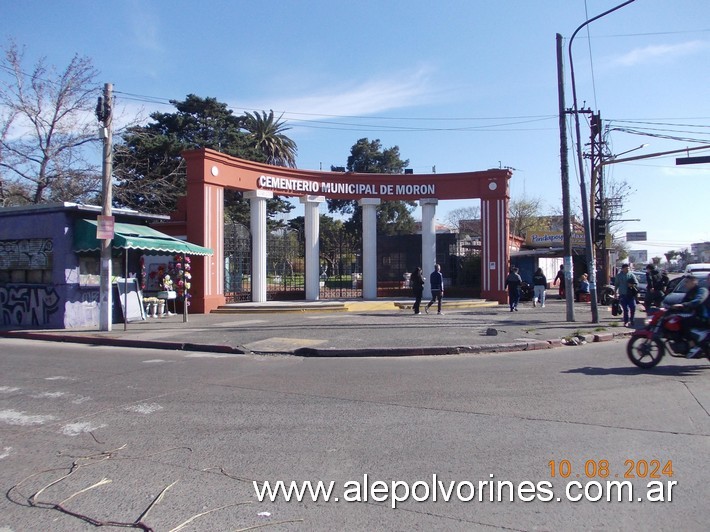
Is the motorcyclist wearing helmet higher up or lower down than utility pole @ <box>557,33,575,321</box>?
lower down

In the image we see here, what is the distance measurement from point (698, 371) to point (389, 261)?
784 inches

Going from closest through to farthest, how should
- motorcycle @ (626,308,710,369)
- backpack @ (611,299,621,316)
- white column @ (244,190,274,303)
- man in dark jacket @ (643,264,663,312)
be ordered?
motorcycle @ (626,308,710,369)
backpack @ (611,299,621,316)
man in dark jacket @ (643,264,663,312)
white column @ (244,190,274,303)

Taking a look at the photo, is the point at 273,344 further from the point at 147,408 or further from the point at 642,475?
the point at 642,475

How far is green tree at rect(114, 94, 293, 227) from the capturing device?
29.5m

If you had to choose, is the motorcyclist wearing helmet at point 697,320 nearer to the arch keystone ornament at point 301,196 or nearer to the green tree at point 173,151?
the arch keystone ornament at point 301,196

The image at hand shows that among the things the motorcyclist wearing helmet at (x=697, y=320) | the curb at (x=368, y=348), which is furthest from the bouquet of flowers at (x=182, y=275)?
the motorcyclist wearing helmet at (x=697, y=320)

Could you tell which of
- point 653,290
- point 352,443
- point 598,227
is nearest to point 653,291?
point 653,290

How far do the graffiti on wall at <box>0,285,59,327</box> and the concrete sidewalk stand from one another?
0.93m

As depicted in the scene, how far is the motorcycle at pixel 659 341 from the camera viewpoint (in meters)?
9.44

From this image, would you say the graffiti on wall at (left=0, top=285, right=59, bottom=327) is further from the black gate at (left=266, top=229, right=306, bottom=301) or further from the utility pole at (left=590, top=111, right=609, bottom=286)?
the utility pole at (left=590, top=111, right=609, bottom=286)

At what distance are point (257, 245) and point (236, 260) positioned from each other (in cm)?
134

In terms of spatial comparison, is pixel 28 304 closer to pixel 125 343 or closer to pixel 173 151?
pixel 125 343

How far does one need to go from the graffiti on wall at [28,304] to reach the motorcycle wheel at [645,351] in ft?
48.1

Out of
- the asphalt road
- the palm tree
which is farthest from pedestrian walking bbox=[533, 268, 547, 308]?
the palm tree
